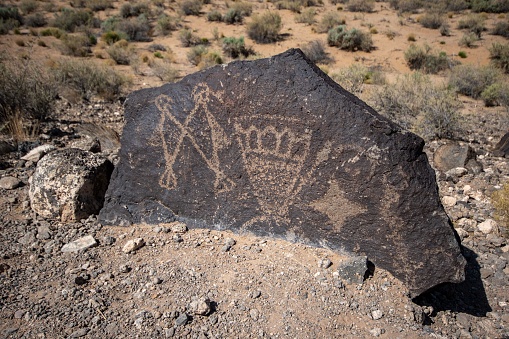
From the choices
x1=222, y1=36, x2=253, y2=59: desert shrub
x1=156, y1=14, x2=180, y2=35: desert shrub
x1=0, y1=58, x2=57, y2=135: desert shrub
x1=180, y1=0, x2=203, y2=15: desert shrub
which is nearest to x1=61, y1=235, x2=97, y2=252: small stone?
x1=0, y1=58, x2=57, y2=135: desert shrub

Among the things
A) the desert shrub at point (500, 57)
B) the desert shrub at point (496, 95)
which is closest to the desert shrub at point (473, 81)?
the desert shrub at point (496, 95)

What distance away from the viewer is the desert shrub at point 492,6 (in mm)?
19516

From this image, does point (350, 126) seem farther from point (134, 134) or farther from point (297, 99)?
point (134, 134)

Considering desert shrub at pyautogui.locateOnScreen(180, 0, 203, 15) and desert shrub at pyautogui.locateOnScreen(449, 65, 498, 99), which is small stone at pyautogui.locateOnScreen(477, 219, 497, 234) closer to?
desert shrub at pyautogui.locateOnScreen(449, 65, 498, 99)

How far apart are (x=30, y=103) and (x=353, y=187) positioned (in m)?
5.58

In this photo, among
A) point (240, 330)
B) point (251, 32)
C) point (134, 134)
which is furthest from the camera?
point (251, 32)

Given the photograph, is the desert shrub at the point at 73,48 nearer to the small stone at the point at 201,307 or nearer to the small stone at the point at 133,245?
the small stone at the point at 133,245

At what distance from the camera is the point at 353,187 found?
9.08 feet

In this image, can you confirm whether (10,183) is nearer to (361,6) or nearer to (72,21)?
(72,21)

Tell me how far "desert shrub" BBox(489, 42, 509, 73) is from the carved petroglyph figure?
40.5ft

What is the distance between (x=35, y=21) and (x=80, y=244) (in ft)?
57.6

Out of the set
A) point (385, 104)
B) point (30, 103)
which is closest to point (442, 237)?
point (385, 104)

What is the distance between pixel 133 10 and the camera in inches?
777

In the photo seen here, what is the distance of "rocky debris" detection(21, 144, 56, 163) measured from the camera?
457cm
